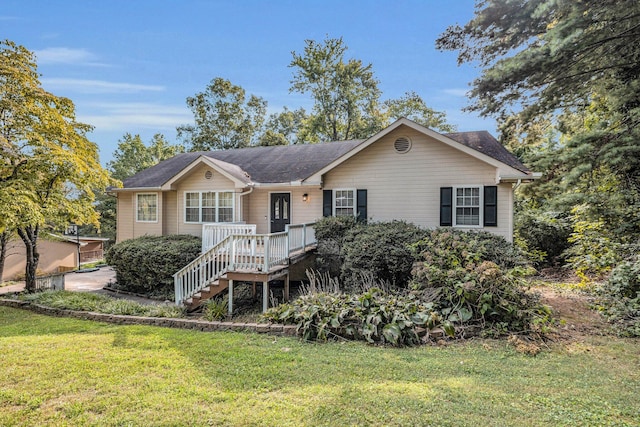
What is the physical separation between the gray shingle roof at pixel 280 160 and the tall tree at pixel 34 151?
13.3ft

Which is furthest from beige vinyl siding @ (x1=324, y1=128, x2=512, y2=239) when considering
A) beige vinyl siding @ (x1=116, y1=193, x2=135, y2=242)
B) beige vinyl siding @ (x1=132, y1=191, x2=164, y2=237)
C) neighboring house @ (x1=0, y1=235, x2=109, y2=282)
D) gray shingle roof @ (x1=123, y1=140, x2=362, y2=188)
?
neighboring house @ (x1=0, y1=235, x2=109, y2=282)

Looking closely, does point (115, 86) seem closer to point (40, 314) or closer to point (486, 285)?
point (40, 314)

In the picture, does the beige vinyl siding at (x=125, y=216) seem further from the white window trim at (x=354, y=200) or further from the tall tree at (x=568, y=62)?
the tall tree at (x=568, y=62)

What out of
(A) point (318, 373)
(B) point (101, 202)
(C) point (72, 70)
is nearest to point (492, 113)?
(A) point (318, 373)

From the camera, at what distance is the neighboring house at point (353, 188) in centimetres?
1031

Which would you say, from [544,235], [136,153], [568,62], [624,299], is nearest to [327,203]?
[568,62]

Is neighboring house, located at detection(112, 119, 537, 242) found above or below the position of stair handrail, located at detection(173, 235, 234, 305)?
above

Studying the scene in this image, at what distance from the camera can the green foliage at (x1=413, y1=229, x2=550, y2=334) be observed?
5904mm

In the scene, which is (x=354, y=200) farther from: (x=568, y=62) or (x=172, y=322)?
(x=172, y=322)

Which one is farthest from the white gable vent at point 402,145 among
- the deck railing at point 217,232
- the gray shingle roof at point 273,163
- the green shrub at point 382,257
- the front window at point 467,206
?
the deck railing at point 217,232

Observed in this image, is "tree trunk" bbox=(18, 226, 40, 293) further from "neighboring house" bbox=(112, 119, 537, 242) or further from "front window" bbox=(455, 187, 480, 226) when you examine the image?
"front window" bbox=(455, 187, 480, 226)

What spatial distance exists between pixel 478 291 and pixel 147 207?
13.9 metres

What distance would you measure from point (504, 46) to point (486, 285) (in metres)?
7.20

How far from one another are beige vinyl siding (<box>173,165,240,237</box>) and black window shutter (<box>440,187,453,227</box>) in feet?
24.9
